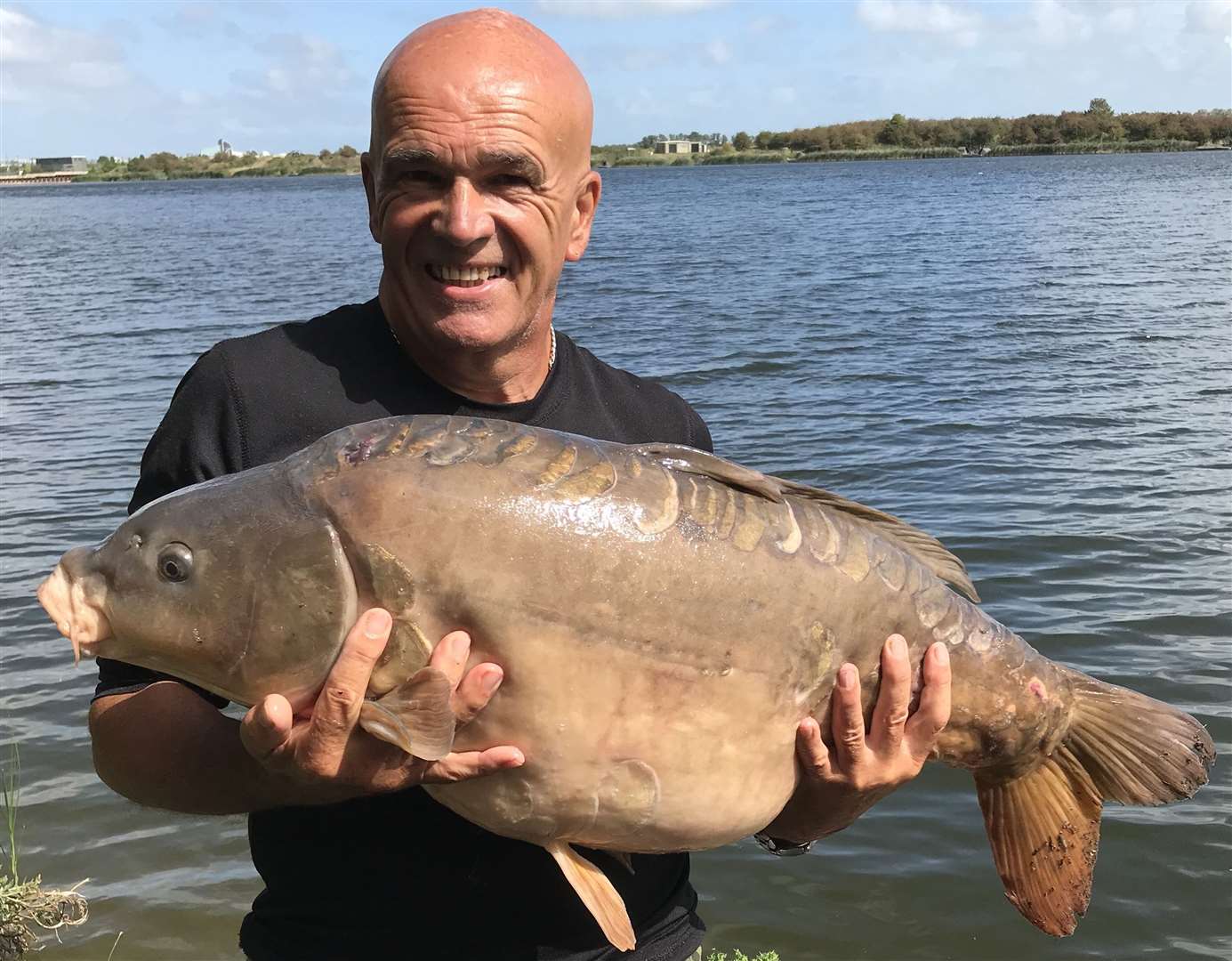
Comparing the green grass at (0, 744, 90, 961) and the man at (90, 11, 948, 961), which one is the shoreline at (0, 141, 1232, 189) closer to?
the green grass at (0, 744, 90, 961)

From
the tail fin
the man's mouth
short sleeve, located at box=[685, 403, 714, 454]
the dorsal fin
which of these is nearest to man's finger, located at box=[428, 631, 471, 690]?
the dorsal fin

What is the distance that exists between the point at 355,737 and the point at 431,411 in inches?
28.5

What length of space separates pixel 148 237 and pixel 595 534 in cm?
4313

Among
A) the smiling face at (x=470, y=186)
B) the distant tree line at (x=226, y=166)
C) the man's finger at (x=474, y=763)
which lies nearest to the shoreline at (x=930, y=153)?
the distant tree line at (x=226, y=166)

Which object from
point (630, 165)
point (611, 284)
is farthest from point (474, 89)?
point (630, 165)

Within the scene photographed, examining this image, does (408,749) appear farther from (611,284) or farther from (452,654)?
(611,284)

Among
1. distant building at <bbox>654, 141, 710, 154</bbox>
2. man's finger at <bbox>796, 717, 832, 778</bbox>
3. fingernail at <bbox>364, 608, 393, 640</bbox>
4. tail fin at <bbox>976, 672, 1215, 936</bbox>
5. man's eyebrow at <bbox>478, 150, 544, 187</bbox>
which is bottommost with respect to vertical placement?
tail fin at <bbox>976, 672, 1215, 936</bbox>

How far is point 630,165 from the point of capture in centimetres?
14662

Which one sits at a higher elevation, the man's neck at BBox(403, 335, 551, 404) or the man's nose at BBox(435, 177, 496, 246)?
the man's nose at BBox(435, 177, 496, 246)

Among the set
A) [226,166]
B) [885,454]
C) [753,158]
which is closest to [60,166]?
[226,166]

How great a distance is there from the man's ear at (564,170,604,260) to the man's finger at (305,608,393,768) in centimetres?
109

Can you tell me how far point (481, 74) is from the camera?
8.44 feet

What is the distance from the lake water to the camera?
18.3ft

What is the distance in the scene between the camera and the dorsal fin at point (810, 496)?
7.98 ft
